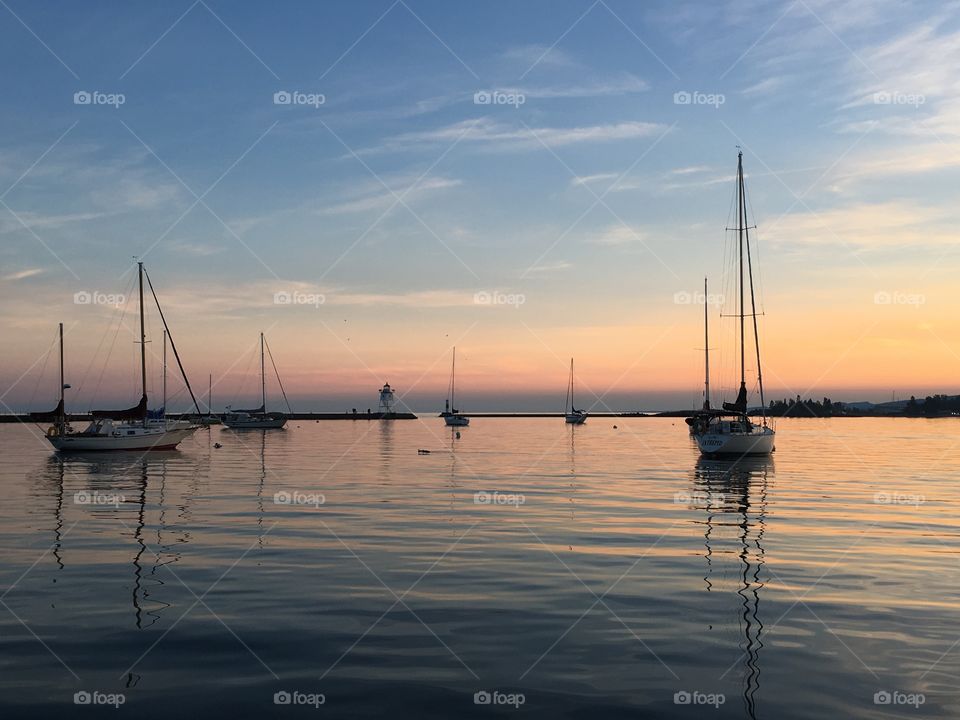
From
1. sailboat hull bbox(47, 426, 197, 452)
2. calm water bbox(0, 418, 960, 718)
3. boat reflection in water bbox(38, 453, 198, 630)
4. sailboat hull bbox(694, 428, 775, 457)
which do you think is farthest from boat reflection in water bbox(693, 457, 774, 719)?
sailboat hull bbox(47, 426, 197, 452)

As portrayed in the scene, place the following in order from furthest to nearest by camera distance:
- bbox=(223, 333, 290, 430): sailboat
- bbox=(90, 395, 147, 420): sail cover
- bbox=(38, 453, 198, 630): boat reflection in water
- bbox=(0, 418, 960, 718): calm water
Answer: bbox=(223, 333, 290, 430): sailboat
bbox=(90, 395, 147, 420): sail cover
bbox=(38, 453, 198, 630): boat reflection in water
bbox=(0, 418, 960, 718): calm water

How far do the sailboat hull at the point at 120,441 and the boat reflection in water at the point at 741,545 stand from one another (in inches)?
2036

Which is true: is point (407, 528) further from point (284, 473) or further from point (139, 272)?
point (139, 272)

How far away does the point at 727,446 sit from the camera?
62125 mm

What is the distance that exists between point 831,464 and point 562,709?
2195 inches

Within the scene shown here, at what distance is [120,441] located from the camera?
75.5m

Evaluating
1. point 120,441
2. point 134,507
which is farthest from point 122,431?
point 134,507

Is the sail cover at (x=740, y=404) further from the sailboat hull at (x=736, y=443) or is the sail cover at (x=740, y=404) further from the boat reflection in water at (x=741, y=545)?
the boat reflection in water at (x=741, y=545)

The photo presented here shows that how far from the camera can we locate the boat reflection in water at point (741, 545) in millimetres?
12742

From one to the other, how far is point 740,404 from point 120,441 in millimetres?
54573

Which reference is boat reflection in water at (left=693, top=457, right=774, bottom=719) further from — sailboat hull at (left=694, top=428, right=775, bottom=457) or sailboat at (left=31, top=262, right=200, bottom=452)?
sailboat at (left=31, top=262, right=200, bottom=452)

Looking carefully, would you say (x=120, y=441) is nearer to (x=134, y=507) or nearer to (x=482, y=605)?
(x=134, y=507)

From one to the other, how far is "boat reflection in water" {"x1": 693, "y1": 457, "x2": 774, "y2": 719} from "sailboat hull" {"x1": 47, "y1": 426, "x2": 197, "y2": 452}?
5171cm

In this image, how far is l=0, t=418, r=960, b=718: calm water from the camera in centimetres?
1109
